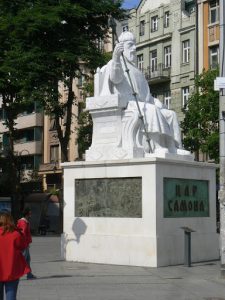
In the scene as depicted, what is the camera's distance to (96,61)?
34562 millimetres

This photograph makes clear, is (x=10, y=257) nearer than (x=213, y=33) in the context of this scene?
Yes

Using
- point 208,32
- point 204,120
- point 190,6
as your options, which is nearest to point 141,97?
point 204,120

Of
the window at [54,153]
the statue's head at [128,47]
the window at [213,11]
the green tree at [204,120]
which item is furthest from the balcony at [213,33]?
the statue's head at [128,47]

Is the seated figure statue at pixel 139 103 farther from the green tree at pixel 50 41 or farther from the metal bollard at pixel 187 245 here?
the green tree at pixel 50 41

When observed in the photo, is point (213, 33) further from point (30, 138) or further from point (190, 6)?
point (30, 138)

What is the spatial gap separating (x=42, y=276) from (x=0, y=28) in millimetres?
21139

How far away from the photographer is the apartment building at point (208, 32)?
54406 millimetres

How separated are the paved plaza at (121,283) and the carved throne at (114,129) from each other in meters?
2.91

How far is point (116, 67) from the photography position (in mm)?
18422

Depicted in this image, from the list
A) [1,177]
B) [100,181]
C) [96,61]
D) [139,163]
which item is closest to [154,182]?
[139,163]

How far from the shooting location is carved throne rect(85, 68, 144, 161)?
17828mm

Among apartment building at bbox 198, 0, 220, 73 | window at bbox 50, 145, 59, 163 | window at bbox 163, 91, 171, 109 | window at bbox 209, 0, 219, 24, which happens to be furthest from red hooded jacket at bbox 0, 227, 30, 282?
window at bbox 50, 145, 59, 163

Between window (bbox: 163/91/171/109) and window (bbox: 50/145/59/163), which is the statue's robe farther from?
window (bbox: 50/145/59/163)

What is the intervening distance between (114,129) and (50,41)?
1749 cm
